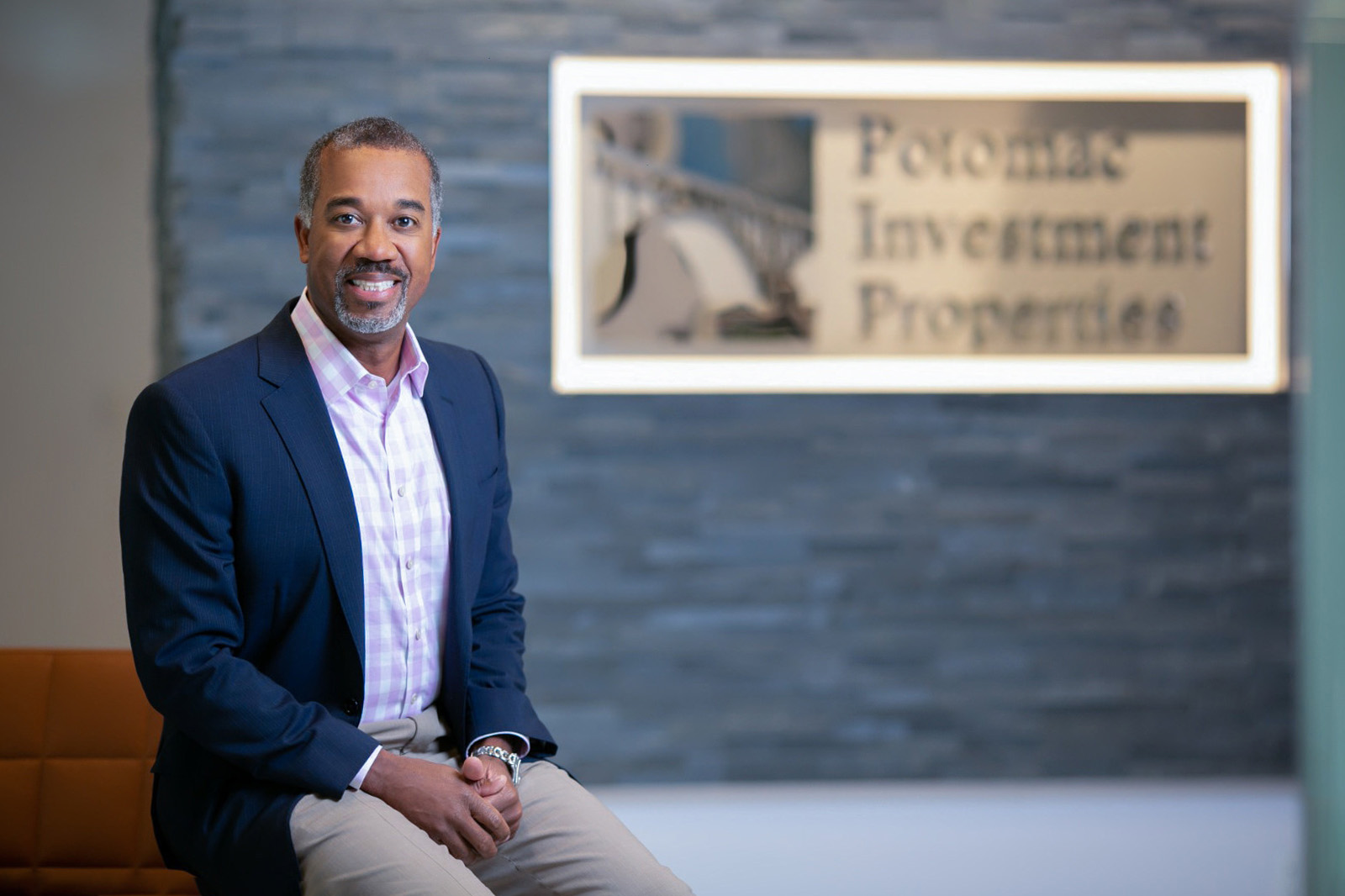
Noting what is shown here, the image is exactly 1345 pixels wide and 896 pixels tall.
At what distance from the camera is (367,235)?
57.6 inches

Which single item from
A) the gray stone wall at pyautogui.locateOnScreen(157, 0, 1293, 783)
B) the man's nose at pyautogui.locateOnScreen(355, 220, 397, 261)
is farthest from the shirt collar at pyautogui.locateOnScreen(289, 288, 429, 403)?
the gray stone wall at pyautogui.locateOnScreen(157, 0, 1293, 783)

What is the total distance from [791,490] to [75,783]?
1.99 m

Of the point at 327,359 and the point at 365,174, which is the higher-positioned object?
the point at 365,174

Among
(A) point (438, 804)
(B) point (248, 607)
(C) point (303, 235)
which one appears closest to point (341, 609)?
(B) point (248, 607)

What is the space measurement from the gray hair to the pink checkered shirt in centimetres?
13

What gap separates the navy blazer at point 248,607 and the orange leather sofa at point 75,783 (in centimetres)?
18

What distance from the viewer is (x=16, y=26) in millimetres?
3232

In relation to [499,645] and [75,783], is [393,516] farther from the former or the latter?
[75,783]

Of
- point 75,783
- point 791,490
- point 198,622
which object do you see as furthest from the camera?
point 791,490

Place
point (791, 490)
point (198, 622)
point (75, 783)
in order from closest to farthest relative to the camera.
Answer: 1. point (198, 622)
2. point (75, 783)
3. point (791, 490)

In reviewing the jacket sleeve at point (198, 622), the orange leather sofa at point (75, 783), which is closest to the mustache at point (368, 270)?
the jacket sleeve at point (198, 622)

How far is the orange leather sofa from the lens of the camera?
1594mm

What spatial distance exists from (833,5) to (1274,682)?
2120 mm

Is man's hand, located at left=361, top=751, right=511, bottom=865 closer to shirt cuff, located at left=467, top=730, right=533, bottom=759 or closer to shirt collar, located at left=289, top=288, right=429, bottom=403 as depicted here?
shirt cuff, located at left=467, top=730, right=533, bottom=759
